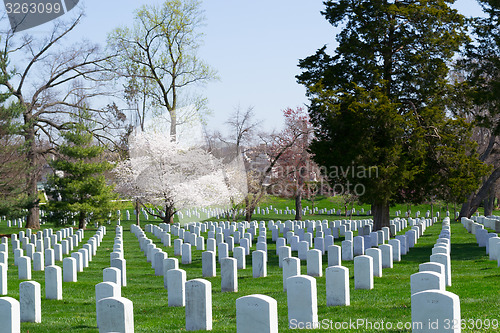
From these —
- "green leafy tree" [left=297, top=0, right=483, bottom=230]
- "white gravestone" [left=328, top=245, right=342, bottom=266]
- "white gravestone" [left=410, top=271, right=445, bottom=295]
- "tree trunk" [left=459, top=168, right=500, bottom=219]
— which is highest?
"green leafy tree" [left=297, top=0, right=483, bottom=230]

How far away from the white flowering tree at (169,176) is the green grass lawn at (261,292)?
20897 mm

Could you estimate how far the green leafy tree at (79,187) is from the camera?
35969 mm

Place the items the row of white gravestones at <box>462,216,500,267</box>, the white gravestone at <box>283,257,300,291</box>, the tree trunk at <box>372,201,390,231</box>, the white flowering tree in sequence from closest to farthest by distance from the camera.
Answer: the white gravestone at <box>283,257,300,291</box> < the row of white gravestones at <box>462,216,500,267</box> < the tree trunk at <box>372,201,390,231</box> < the white flowering tree

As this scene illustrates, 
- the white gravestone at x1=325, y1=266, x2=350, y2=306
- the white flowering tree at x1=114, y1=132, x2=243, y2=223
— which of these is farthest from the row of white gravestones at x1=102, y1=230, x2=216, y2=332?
the white flowering tree at x1=114, y1=132, x2=243, y2=223

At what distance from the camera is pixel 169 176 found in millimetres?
41750

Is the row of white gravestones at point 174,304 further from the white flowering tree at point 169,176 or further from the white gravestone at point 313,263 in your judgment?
the white flowering tree at point 169,176

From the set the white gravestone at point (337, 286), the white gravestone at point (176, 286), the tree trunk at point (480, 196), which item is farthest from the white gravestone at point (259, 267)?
the tree trunk at point (480, 196)

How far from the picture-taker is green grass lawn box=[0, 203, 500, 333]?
898 centimetres

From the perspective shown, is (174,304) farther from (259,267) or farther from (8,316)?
(259,267)

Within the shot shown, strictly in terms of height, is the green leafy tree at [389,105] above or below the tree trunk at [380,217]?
above

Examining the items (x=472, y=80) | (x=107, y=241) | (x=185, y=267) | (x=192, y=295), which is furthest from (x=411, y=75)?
(x=192, y=295)

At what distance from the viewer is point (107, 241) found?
97.6ft

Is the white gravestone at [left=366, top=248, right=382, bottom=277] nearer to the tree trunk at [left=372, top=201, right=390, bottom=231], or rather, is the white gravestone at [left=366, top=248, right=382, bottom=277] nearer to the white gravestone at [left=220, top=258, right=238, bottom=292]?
the white gravestone at [left=220, top=258, right=238, bottom=292]

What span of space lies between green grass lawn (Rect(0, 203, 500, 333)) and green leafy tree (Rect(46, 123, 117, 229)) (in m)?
16.3
